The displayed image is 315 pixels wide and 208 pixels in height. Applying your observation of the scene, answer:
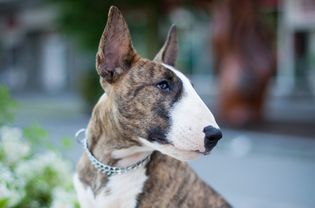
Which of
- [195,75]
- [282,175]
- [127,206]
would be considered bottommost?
[195,75]

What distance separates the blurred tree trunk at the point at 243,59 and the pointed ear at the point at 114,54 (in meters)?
10.3

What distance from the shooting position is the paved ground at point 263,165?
7149 mm

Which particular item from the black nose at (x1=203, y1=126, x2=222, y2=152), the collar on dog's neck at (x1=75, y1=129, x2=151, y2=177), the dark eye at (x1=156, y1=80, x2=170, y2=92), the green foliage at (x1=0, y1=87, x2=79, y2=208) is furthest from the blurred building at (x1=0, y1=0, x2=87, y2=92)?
the black nose at (x1=203, y1=126, x2=222, y2=152)

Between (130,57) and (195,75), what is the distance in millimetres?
22142

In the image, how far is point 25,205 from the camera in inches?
128

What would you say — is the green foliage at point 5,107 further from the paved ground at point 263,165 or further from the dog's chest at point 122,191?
the paved ground at point 263,165

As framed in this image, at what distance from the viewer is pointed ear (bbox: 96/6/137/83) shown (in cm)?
258

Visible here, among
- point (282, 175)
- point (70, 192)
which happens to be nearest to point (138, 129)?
point (70, 192)

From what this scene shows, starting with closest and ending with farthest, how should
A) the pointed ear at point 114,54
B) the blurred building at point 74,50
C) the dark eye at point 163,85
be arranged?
the dark eye at point 163,85, the pointed ear at point 114,54, the blurred building at point 74,50

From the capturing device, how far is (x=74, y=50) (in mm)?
21125

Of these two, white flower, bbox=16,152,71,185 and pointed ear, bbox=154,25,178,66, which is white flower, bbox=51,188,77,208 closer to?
white flower, bbox=16,152,71,185

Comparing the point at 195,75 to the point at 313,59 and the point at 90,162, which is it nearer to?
the point at 313,59

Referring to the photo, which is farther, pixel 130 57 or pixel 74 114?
pixel 74 114

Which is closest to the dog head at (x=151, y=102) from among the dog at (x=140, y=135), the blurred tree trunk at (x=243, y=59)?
the dog at (x=140, y=135)
